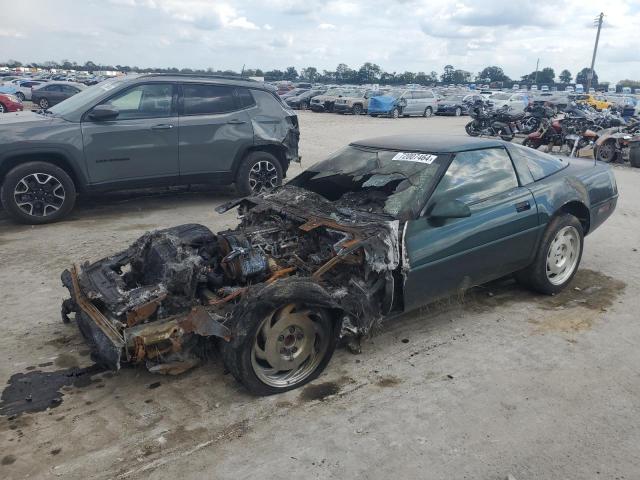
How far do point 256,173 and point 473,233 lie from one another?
4.93 meters

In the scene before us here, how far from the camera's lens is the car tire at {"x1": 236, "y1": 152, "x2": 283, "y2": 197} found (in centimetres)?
833

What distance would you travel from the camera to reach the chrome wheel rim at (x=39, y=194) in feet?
22.2

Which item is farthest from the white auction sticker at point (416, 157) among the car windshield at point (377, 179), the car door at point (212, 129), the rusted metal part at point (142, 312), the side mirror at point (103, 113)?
the side mirror at point (103, 113)

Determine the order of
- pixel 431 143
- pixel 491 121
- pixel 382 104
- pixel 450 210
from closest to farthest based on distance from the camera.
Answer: pixel 450 210
pixel 431 143
pixel 491 121
pixel 382 104

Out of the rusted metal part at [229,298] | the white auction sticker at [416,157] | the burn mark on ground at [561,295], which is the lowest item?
the burn mark on ground at [561,295]

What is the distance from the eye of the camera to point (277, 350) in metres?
3.39

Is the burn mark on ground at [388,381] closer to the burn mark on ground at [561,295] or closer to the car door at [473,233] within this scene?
the car door at [473,233]

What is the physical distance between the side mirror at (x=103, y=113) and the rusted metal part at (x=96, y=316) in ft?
12.3

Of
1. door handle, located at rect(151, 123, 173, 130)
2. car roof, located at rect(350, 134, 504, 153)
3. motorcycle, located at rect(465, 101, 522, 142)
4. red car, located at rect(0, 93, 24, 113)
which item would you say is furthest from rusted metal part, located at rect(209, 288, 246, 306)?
red car, located at rect(0, 93, 24, 113)

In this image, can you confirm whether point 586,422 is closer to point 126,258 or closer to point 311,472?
point 311,472

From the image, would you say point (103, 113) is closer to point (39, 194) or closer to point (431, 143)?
point (39, 194)

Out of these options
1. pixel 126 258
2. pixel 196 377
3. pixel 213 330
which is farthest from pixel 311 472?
pixel 126 258

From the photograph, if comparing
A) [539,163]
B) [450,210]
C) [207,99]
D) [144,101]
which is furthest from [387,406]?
[207,99]

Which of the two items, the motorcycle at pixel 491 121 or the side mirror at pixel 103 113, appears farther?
the motorcycle at pixel 491 121
